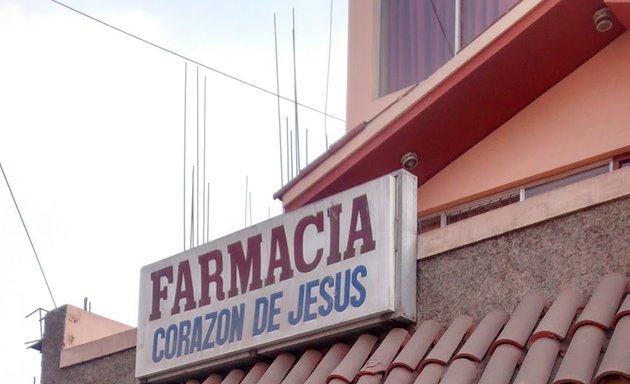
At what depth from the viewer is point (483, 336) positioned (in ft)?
26.8

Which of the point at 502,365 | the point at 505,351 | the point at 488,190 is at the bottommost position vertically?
the point at 502,365

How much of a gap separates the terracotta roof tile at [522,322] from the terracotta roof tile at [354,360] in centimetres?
106

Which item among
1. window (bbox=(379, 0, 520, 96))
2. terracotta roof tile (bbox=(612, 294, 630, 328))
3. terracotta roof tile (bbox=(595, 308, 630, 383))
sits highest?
window (bbox=(379, 0, 520, 96))

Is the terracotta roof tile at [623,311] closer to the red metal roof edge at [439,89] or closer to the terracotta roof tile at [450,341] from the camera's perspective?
the terracotta roof tile at [450,341]

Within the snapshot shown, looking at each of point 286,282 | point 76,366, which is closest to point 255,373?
point 286,282

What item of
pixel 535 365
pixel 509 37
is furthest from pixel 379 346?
pixel 509 37

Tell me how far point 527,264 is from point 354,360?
134cm

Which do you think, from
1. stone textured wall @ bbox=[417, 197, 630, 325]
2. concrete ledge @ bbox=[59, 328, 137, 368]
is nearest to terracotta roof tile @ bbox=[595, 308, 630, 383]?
stone textured wall @ bbox=[417, 197, 630, 325]

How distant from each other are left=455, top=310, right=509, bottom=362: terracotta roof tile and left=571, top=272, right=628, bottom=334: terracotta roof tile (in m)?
0.61

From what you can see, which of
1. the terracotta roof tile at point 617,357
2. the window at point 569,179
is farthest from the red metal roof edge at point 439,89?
the terracotta roof tile at point 617,357

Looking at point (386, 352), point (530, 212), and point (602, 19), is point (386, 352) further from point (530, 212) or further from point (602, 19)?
point (602, 19)

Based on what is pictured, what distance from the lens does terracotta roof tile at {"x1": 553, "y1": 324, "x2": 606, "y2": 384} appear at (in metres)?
7.10

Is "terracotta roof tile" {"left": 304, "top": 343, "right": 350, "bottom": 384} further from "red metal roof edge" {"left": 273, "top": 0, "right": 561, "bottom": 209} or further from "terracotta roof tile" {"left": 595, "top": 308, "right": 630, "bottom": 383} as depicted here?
"red metal roof edge" {"left": 273, "top": 0, "right": 561, "bottom": 209}

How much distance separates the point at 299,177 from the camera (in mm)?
12492
